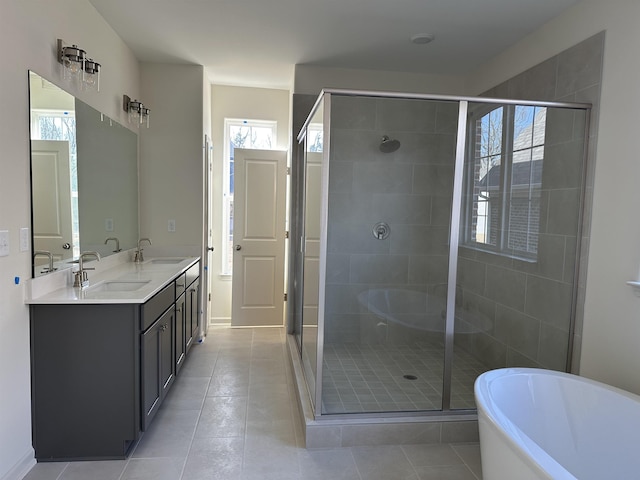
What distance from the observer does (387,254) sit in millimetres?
3141

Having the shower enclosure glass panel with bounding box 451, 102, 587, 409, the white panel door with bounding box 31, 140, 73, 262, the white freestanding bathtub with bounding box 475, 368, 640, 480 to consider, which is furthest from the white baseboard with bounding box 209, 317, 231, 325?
the white freestanding bathtub with bounding box 475, 368, 640, 480

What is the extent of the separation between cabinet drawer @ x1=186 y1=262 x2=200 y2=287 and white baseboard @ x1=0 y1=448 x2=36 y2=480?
1.57m

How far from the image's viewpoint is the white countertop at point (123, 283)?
2.12 m

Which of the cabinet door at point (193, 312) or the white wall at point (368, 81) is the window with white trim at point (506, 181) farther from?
the cabinet door at point (193, 312)

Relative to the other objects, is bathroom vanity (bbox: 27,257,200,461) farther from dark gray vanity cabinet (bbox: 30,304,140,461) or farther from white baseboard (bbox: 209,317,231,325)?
white baseboard (bbox: 209,317,231,325)

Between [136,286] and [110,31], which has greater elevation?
[110,31]

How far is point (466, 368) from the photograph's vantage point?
287cm

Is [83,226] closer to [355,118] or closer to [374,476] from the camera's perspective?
[355,118]

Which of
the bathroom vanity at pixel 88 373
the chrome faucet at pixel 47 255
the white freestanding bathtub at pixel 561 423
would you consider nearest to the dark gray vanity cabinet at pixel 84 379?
the bathroom vanity at pixel 88 373

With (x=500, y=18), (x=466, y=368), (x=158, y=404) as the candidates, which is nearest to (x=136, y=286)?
(x=158, y=404)

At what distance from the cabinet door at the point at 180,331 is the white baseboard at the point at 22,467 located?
3.29 feet

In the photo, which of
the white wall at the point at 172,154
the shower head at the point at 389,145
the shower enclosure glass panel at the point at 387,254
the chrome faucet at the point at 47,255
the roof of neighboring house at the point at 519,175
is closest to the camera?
the chrome faucet at the point at 47,255

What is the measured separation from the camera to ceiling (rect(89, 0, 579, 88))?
271 centimetres

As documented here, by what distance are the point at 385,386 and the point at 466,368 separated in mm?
582
